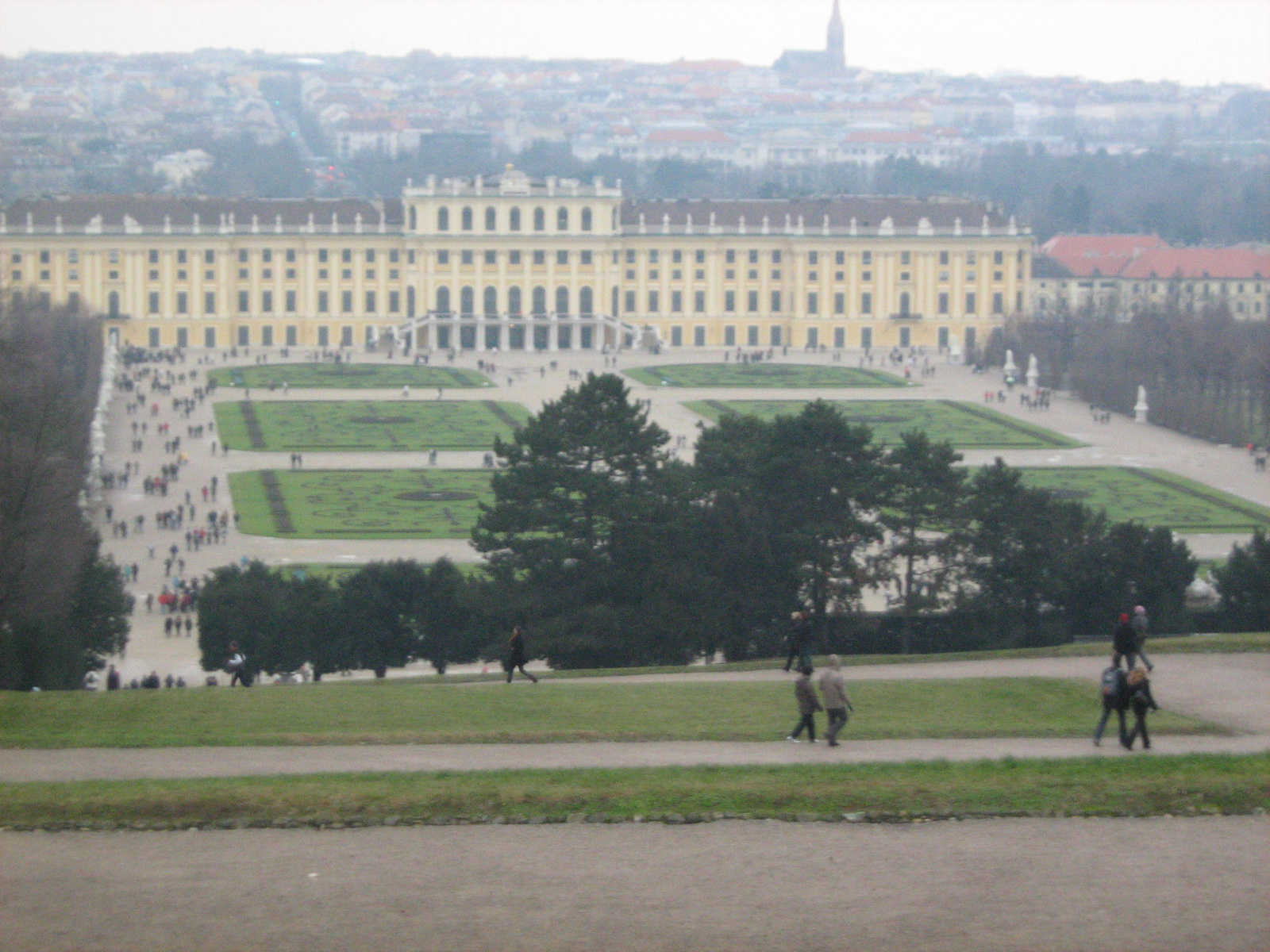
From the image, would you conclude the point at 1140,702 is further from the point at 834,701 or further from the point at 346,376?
the point at 346,376

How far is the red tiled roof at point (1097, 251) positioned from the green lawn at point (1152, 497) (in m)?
42.1

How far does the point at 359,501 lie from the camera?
41938 mm

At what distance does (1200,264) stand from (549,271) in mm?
25212

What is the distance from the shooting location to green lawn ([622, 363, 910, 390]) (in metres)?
64.4

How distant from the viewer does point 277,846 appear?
12.1 m

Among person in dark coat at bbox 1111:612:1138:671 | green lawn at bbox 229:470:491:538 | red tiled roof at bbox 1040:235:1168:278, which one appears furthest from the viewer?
red tiled roof at bbox 1040:235:1168:278

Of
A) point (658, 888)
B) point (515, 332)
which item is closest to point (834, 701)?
point (658, 888)

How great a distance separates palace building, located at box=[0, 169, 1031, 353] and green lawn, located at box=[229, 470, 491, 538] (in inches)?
1264

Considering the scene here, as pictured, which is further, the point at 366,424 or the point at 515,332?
the point at 515,332

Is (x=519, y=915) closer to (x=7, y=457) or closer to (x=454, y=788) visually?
(x=454, y=788)

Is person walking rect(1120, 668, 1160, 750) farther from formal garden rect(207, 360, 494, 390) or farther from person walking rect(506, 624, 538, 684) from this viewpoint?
formal garden rect(207, 360, 494, 390)

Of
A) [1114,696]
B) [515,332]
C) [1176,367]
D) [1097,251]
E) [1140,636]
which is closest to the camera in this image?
[1114,696]

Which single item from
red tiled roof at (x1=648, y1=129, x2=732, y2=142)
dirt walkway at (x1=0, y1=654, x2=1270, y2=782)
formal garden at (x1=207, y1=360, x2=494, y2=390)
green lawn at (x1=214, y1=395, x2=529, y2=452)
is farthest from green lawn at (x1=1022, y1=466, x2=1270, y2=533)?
red tiled roof at (x1=648, y1=129, x2=732, y2=142)

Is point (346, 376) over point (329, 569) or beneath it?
beneath
